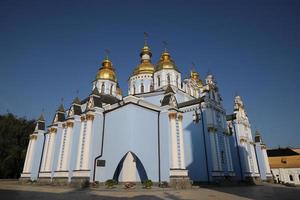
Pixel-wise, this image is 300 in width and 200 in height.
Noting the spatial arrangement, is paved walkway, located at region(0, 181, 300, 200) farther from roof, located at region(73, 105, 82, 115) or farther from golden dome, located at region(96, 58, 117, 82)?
golden dome, located at region(96, 58, 117, 82)

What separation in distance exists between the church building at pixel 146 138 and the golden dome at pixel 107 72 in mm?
164

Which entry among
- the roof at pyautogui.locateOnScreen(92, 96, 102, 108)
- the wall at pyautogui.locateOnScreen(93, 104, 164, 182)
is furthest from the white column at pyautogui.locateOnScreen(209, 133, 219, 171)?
the roof at pyautogui.locateOnScreen(92, 96, 102, 108)

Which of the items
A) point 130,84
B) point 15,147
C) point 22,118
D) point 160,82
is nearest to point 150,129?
point 160,82

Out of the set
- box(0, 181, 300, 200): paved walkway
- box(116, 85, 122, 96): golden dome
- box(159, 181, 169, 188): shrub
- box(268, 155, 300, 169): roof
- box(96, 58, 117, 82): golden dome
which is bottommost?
box(0, 181, 300, 200): paved walkway

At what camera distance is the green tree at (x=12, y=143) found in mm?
31719

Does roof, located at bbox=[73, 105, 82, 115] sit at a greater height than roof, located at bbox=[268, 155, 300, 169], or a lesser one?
greater

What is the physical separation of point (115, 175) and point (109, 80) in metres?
16.5

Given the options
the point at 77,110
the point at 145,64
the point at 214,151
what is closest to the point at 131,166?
the point at 77,110

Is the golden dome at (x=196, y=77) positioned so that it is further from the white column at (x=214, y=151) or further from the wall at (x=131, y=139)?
the wall at (x=131, y=139)

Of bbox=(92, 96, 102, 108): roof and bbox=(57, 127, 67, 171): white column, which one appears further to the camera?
bbox=(57, 127, 67, 171): white column

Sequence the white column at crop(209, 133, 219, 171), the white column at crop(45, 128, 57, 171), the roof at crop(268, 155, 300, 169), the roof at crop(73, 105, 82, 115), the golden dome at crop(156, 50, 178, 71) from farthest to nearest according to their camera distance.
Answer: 1. the roof at crop(268, 155, 300, 169)
2. the golden dome at crop(156, 50, 178, 71)
3. the white column at crop(45, 128, 57, 171)
4. the roof at crop(73, 105, 82, 115)
5. the white column at crop(209, 133, 219, 171)

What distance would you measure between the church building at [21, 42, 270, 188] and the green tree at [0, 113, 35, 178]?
4.52 metres

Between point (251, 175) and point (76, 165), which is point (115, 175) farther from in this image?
point (251, 175)

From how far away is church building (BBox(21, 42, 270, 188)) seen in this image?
63.3ft
